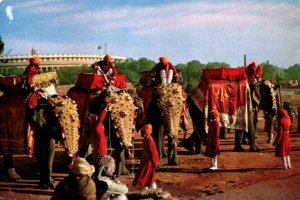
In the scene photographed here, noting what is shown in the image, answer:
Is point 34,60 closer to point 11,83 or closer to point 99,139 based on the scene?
point 11,83

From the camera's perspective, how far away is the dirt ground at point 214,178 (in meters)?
6.19

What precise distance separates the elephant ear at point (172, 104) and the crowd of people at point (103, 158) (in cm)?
27

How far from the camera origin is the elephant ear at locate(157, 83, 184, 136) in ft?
24.1

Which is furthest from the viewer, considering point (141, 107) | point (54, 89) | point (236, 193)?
point (141, 107)

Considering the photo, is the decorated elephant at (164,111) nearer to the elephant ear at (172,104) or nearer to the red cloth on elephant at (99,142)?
the elephant ear at (172,104)

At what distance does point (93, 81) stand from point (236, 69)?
283 centimetres

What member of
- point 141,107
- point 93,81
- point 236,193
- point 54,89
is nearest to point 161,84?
point 141,107

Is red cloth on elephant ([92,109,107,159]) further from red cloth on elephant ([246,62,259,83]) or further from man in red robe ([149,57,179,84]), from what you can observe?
red cloth on elephant ([246,62,259,83])

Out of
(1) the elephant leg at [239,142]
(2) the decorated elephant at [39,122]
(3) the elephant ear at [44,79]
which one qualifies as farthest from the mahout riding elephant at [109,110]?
(1) the elephant leg at [239,142]

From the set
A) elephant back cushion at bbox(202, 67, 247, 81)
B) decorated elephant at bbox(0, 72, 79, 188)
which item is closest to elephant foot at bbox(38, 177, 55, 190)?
decorated elephant at bbox(0, 72, 79, 188)

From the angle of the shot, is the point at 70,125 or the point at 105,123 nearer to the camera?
the point at 70,125

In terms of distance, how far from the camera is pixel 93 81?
7.32 m

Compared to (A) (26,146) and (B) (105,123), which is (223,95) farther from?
(A) (26,146)

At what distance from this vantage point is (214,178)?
22.8 feet
